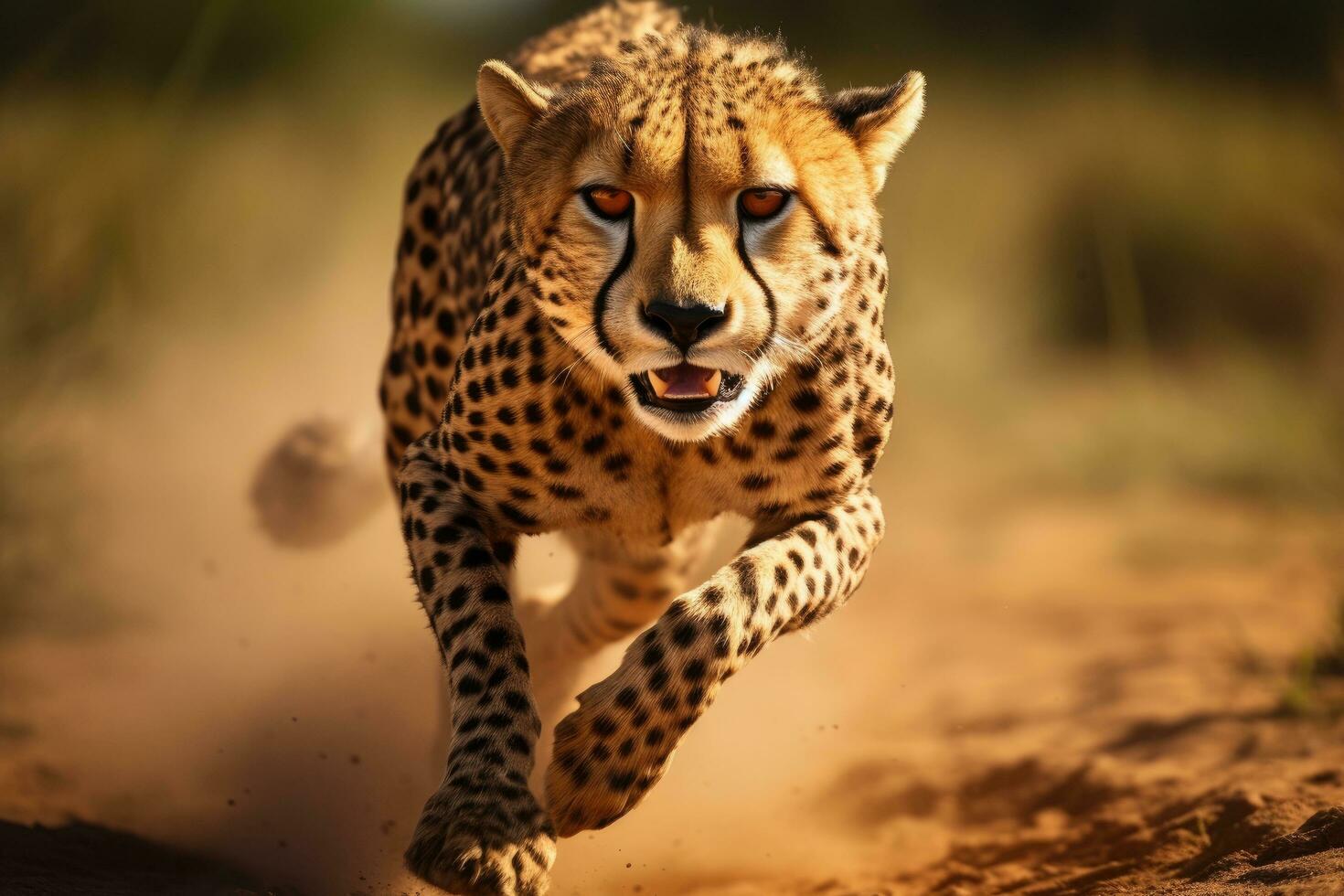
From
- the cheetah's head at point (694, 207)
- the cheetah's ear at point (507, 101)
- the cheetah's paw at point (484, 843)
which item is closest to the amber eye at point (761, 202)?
the cheetah's head at point (694, 207)

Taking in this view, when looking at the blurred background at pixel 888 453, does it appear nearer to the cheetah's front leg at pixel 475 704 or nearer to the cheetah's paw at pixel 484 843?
the cheetah's front leg at pixel 475 704

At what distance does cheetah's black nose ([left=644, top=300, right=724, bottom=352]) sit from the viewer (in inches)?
77.7

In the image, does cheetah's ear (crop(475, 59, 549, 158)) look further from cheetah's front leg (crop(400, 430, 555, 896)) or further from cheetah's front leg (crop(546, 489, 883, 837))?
cheetah's front leg (crop(546, 489, 883, 837))

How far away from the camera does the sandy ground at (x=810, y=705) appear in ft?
10.6

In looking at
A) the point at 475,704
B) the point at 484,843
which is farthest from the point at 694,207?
the point at 484,843

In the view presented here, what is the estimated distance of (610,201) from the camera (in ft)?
7.16

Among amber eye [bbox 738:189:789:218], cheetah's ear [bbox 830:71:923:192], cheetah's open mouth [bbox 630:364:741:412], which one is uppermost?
cheetah's ear [bbox 830:71:923:192]

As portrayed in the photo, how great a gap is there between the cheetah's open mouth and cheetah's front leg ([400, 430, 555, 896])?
0.44 meters

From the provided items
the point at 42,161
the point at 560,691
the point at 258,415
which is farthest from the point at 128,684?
the point at 42,161

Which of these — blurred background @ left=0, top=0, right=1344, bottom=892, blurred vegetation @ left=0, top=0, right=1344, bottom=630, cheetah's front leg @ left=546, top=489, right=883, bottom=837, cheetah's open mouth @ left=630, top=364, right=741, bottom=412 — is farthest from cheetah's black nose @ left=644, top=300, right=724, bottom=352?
blurred vegetation @ left=0, top=0, right=1344, bottom=630

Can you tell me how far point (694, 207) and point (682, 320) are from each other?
7.7 inches

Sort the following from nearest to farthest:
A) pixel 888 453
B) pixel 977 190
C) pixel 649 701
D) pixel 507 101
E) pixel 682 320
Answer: pixel 682 320 → pixel 649 701 → pixel 507 101 → pixel 888 453 → pixel 977 190

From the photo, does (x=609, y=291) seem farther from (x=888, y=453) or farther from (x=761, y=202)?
(x=888, y=453)

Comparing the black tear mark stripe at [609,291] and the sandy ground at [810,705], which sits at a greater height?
the black tear mark stripe at [609,291]
